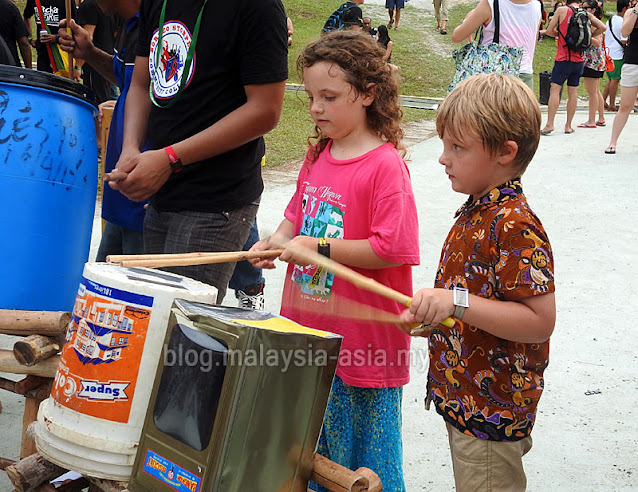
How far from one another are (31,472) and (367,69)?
4.36ft

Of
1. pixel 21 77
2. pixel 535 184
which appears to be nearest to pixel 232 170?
pixel 21 77

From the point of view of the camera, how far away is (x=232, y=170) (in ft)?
7.46

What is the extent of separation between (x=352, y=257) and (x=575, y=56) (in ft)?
22.2

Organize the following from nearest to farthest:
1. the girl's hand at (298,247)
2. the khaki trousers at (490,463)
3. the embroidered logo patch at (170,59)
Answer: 1. the khaki trousers at (490,463)
2. the girl's hand at (298,247)
3. the embroidered logo patch at (170,59)

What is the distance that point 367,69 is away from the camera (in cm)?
200

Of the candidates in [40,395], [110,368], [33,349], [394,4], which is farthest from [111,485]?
[394,4]

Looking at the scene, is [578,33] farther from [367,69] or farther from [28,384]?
[28,384]

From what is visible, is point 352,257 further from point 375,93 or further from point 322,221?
point 375,93

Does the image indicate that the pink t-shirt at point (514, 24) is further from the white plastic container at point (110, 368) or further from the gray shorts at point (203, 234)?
the white plastic container at point (110, 368)

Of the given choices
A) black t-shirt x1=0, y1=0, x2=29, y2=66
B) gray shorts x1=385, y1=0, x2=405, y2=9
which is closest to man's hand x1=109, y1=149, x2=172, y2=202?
black t-shirt x1=0, y1=0, x2=29, y2=66

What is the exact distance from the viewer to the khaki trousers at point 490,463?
163 cm

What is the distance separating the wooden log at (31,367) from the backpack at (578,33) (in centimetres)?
698

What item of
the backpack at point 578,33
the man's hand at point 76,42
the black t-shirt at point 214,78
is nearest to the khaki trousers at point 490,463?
the black t-shirt at point 214,78

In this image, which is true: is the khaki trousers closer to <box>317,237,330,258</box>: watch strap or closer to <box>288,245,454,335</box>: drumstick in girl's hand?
<box>288,245,454,335</box>: drumstick in girl's hand
